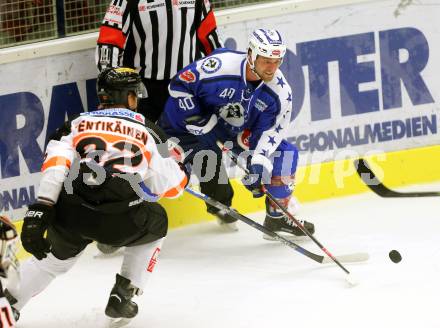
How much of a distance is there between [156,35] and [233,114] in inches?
23.1

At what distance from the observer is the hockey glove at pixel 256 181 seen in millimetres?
5348

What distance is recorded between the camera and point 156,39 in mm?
5715

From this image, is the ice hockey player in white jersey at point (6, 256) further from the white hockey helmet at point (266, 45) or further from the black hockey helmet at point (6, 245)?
the white hockey helmet at point (266, 45)

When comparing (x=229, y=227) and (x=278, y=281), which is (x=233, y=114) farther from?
(x=278, y=281)

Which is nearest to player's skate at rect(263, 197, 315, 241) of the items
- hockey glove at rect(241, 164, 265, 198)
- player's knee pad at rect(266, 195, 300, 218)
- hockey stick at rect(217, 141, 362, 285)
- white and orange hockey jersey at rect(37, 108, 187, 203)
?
player's knee pad at rect(266, 195, 300, 218)

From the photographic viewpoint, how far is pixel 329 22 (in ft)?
Result: 20.7

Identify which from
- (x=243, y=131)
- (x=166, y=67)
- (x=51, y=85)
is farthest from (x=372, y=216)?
(x=51, y=85)

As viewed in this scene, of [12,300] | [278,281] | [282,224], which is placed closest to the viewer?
[12,300]

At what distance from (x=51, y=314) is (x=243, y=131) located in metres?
1.48

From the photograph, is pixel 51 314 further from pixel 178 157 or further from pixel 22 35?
pixel 22 35

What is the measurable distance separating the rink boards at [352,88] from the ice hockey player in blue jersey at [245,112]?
1.58 ft

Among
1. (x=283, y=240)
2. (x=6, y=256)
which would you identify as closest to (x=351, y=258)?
(x=283, y=240)

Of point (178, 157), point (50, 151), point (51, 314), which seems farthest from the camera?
point (178, 157)

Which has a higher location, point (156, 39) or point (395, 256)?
point (156, 39)
